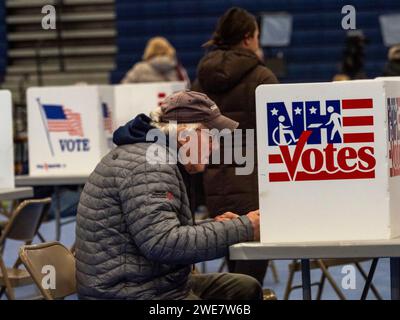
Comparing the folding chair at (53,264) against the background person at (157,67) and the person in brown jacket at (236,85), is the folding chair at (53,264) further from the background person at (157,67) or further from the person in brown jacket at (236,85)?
the background person at (157,67)

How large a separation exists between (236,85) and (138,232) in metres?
1.68

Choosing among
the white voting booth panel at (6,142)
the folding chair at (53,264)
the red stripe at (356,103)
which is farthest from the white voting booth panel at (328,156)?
the white voting booth panel at (6,142)

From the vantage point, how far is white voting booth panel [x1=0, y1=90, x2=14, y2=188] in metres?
4.71

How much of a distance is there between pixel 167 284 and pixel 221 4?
1027cm

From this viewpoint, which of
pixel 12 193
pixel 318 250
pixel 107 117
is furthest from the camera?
pixel 107 117

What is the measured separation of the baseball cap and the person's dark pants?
0.53m

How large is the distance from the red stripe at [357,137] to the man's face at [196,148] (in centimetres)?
46

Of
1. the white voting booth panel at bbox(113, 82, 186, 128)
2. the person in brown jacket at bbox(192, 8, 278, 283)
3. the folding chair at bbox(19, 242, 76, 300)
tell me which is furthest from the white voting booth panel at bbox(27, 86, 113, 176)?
the folding chair at bbox(19, 242, 76, 300)

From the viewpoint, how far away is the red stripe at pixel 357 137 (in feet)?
8.80

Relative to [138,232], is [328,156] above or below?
above

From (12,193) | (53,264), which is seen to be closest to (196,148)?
(53,264)

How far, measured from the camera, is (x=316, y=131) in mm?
2684

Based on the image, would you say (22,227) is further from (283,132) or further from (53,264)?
(283,132)
